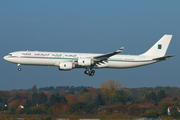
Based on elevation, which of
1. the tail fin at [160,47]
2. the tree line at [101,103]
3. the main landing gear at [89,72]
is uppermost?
the tail fin at [160,47]

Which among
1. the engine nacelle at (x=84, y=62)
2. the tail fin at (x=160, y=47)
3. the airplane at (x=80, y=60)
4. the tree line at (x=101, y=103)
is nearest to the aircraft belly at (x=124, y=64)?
the airplane at (x=80, y=60)

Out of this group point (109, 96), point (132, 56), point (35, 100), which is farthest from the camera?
point (35, 100)

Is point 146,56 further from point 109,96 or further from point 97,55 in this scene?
→ point 109,96

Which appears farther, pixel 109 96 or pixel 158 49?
pixel 109 96

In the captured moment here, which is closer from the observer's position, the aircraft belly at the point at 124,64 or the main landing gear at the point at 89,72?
the aircraft belly at the point at 124,64

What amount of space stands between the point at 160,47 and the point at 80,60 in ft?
60.3

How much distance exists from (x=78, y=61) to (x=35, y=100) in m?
85.9

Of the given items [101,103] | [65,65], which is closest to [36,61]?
[65,65]

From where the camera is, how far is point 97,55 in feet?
176

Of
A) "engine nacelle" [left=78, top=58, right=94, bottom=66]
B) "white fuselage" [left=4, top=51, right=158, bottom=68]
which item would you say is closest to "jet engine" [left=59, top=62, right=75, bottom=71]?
"white fuselage" [left=4, top=51, right=158, bottom=68]

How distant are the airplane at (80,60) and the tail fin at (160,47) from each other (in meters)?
2.15

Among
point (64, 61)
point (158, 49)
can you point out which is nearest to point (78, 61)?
point (64, 61)

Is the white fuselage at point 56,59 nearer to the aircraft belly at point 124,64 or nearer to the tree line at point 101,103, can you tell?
the aircraft belly at point 124,64

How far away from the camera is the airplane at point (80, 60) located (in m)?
51.4
